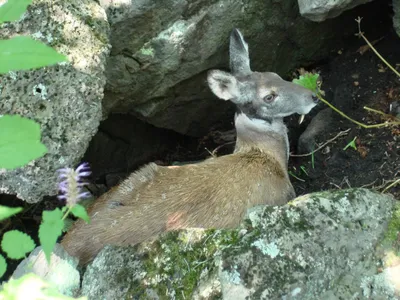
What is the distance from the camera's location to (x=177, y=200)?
4.39 m

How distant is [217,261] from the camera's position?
9.37 ft

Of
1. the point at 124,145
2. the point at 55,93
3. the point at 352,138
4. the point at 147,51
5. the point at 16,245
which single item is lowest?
the point at 352,138

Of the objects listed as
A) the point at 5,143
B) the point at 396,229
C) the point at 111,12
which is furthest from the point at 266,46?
the point at 5,143

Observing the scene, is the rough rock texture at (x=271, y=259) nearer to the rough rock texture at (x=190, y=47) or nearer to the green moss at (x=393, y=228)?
the green moss at (x=393, y=228)

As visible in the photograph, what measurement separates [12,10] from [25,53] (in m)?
0.21

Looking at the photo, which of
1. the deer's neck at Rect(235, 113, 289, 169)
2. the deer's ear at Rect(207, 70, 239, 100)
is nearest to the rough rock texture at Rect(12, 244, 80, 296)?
the deer's ear at Rect(207, 70, 239, 100)

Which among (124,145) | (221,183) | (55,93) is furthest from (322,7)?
(124,145)

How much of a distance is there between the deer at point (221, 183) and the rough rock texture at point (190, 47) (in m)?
0.26

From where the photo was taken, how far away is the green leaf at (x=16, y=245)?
5.46 ft

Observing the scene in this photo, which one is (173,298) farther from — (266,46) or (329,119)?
(266,46)

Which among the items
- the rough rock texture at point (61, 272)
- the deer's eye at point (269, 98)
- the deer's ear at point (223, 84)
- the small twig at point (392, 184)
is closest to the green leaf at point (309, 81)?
the deer's eye at point (269, 98)

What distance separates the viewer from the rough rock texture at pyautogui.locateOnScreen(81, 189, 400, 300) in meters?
2.80

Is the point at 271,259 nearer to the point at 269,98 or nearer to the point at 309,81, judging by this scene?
the point at 309,81

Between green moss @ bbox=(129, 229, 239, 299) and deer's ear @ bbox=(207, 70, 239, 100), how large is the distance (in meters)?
2.47
